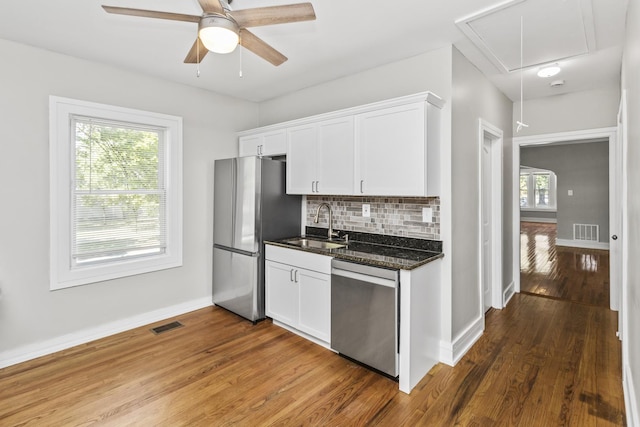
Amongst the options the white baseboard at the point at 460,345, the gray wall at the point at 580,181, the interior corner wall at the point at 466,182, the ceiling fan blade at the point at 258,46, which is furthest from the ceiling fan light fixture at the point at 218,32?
the gray wall at the point at 580,181

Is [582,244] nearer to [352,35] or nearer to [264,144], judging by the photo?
[264,144]

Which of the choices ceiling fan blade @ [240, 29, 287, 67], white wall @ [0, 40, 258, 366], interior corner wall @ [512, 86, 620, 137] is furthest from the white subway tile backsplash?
interior corner wall @ [512, 86, 620, 137]

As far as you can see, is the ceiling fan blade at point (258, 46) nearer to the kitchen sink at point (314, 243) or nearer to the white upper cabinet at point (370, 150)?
the white upper cabinet at point (370, 150)

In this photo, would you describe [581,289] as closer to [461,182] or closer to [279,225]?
[461,182]

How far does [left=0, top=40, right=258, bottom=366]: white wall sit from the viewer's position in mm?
2738

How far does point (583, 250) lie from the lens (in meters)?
7.71

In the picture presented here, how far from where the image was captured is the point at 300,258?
3160 millimetres

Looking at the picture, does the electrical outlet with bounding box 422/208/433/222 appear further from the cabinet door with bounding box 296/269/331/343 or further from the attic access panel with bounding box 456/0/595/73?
the attic access panel with bounding box 456/0/595/73

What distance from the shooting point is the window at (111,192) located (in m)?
2.98

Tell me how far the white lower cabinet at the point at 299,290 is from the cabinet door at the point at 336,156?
2.30 ft

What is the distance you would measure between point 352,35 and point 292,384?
274 cm

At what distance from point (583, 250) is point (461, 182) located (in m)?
6.91

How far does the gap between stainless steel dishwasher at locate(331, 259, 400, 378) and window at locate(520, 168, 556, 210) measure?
1321 cm

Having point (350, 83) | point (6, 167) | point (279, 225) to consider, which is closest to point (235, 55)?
point (350, 83)
